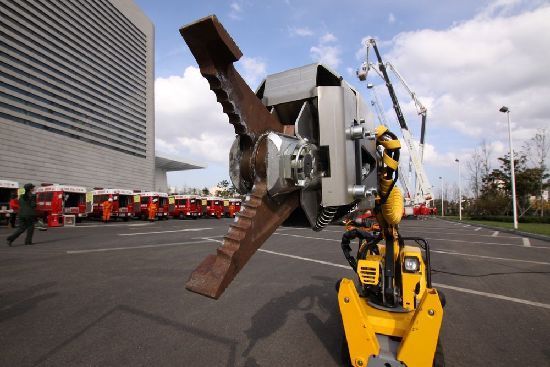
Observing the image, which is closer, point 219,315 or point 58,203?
point 219,315

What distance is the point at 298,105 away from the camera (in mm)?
1829

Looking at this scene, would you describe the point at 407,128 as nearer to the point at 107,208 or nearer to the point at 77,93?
the point at 107,208

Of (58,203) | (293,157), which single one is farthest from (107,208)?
(293,157)

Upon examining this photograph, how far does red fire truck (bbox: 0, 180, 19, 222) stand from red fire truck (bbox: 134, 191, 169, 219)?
9.07m

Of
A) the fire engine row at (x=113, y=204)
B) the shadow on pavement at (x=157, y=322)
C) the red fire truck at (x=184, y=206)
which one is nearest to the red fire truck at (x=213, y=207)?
the fire engine row at (x=113, y=204)

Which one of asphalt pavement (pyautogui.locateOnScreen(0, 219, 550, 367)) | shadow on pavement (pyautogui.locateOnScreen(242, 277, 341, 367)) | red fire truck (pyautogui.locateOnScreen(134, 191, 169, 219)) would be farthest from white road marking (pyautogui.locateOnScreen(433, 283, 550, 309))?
red fire truck (pyautogui.locateOnScreen(134, 191, 169, 219))

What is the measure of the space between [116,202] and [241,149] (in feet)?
94.2

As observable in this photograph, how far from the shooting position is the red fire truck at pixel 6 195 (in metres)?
21.1

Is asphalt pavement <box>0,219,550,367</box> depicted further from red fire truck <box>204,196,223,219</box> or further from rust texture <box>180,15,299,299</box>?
red fire truck <box>204,196,223,219</box>

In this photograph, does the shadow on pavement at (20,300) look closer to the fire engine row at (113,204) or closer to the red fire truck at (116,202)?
the fire engine row at (113,204)

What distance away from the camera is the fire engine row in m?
21.6

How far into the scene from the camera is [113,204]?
89.0 feet

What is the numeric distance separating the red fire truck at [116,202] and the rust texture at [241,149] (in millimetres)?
28507

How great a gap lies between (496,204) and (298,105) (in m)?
50.3
